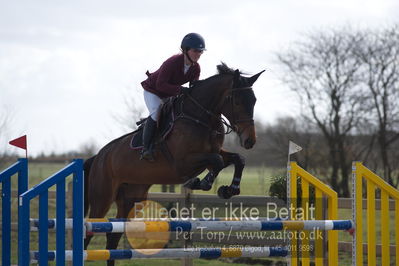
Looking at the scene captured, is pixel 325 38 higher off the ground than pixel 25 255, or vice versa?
pixel 325 38

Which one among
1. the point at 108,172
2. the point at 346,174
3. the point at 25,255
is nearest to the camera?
the point at 25,255

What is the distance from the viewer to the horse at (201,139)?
550cm

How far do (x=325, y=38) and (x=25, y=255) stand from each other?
16.1 meters

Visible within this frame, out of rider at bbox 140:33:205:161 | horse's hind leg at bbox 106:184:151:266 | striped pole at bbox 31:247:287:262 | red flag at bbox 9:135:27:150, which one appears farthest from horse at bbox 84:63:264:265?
red flag at bbox 9:135:27:150

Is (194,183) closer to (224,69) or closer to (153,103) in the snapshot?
(153,103)

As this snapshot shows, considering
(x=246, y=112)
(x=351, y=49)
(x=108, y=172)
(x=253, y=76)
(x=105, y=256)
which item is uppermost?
(x=351, y=49)

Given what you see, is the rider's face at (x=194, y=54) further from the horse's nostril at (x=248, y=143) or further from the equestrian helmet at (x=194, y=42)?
the horse's nostril at (x=248, y=143)

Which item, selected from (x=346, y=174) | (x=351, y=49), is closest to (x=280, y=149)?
(x=346, y=174)

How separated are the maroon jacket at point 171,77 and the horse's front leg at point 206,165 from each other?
0.71 metres

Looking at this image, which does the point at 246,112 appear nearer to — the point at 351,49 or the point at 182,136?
the point at 182,136

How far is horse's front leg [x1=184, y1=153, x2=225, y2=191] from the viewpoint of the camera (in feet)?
18.0

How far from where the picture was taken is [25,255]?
4.09m

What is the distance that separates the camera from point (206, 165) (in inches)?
221

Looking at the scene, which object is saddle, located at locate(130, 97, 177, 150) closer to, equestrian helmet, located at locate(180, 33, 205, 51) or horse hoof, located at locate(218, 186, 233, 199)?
equestrian helmet, located at locate(180, 33, 205, 51)
